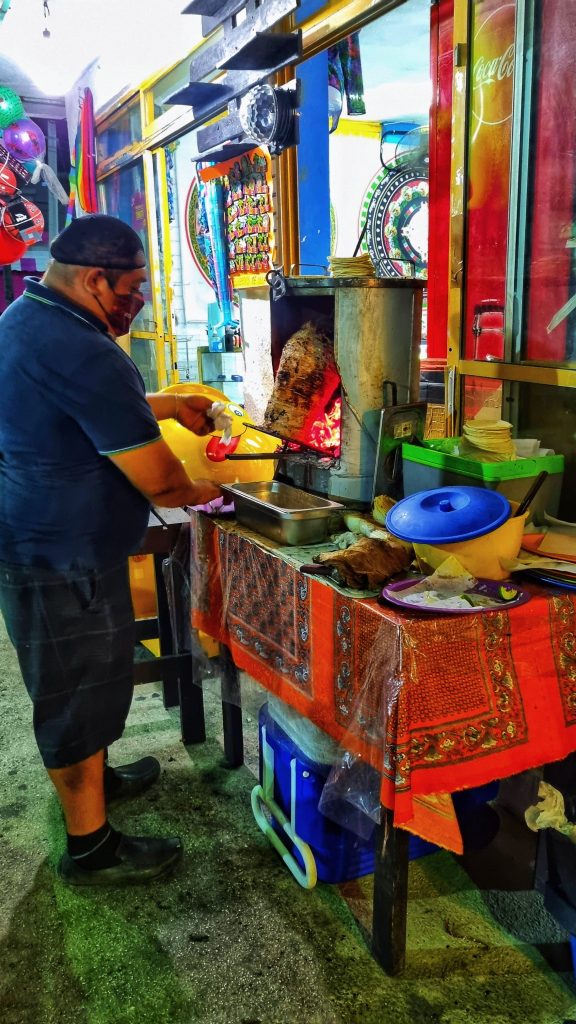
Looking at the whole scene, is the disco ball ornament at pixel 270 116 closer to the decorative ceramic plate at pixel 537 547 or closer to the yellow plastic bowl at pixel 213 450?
the yellow plastic bowl at pixel 213 450

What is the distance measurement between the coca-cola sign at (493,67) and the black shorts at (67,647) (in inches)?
78.5

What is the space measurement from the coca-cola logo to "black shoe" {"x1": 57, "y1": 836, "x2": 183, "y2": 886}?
2.82 meters

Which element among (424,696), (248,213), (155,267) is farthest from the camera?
(155,267)

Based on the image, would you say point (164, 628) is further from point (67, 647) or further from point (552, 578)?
point (552, 578)

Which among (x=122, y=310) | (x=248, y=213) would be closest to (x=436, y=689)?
(x=122, y=310)

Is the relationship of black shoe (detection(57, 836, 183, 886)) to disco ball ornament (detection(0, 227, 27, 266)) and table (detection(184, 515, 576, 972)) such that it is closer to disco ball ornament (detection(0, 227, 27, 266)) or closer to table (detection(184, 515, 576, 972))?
table (detection(184, 515, 576, 972))

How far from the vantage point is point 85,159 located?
8.98m

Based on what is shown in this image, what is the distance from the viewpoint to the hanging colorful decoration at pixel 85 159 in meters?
8.61

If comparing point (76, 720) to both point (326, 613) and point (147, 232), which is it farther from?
point (147, 232)

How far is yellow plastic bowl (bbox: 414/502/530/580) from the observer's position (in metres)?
1.90

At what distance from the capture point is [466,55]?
2.65 meters

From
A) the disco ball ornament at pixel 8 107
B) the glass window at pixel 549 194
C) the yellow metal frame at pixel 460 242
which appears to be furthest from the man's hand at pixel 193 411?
the disco ball ornament at pixel 8 107

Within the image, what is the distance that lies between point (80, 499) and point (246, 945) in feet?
4.51

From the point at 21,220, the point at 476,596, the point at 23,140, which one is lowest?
the point at 476,596
